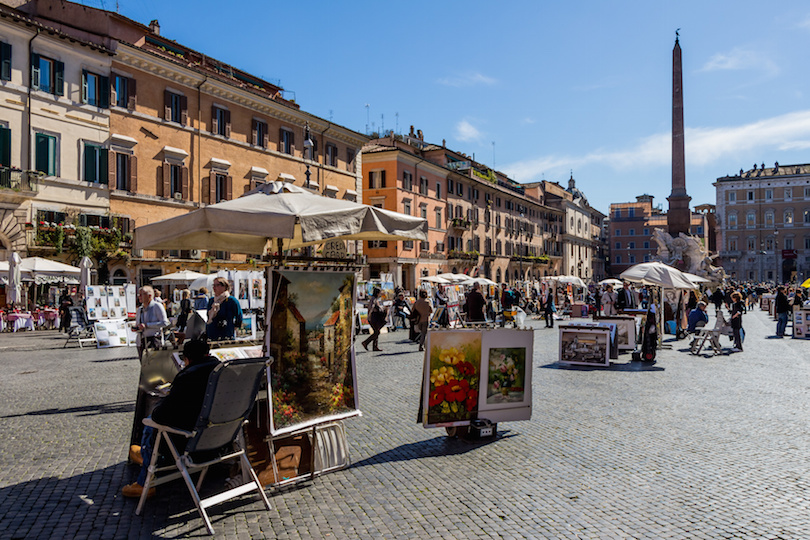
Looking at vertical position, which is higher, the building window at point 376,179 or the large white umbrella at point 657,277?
the building window at point 376,179

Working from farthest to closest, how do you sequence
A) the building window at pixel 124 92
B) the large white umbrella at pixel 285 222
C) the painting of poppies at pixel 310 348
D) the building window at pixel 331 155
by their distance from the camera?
1. the building window at pixel 331 155
2. the building window at pixel 124 92
3. the painting of poppies at pixel 310 348
4. the large white umbrella at pixel 285 222

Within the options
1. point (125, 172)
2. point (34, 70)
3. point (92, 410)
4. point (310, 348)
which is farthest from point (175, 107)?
point (310, 348)

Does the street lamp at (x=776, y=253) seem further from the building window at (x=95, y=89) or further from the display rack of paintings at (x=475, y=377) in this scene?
the display rack of paintings at (x=475, y=377)

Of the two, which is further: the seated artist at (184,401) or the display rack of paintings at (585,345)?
the display rack of paintings at (585,345)

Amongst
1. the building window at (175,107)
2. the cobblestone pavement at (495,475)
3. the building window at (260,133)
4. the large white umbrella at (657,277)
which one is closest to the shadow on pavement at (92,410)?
the cobblestone pavement at (495,475)

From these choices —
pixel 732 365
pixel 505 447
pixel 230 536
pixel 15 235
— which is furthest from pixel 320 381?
pixel 15 235

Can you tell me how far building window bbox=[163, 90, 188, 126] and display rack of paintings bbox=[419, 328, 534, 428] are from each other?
78.8 feet

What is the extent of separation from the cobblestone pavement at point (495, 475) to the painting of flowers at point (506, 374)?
43 cm

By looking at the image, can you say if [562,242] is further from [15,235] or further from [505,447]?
[505,447]

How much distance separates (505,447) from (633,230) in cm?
9908

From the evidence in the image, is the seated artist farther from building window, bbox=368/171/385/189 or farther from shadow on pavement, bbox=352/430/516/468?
building window, bbox=368/171/385/189

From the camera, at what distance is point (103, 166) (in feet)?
79.2

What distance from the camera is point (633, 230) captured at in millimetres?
98062

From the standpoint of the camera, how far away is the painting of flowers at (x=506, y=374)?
641cm
